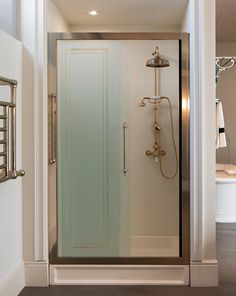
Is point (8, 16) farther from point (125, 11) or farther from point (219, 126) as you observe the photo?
point (219, 126)

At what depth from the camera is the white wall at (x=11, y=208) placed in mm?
2551

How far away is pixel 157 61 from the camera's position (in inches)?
133

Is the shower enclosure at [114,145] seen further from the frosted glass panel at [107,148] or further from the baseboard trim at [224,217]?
the baseboard trim at [224,217]

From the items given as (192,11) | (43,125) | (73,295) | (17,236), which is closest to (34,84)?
(43,125)

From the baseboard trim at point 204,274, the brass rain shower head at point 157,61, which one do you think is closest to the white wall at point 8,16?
the brass rain shower head at point 157,61

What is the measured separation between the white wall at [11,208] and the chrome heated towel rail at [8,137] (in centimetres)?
10

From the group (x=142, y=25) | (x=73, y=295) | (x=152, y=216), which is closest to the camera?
(x=73, y=295)

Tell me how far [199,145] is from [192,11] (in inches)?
41.7

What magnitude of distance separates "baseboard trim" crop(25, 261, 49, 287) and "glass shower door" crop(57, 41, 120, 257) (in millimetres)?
218

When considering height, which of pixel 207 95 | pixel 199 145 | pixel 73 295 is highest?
pixel 207 95

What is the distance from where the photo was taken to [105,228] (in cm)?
329

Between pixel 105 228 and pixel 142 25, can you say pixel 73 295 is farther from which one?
pixel 142 25

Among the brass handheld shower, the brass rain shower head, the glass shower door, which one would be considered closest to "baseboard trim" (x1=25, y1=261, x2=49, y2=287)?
the glass shower door

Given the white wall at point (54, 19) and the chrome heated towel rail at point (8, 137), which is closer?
the chrome heated towel rail at point (8, 137)
